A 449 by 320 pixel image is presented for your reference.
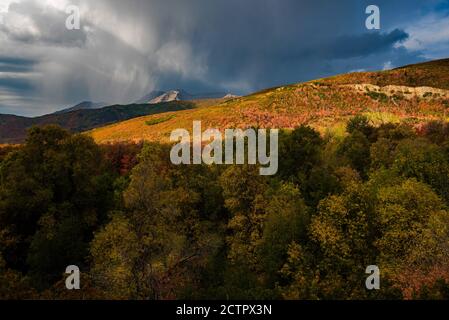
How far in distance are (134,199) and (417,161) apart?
43.1 m

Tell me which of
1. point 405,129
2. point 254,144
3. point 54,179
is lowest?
point 54,179

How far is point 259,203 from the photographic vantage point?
162 ft

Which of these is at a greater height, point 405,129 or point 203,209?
point 405,129

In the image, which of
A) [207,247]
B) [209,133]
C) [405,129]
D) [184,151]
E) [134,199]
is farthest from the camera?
[209,133]

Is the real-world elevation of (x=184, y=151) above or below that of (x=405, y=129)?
below

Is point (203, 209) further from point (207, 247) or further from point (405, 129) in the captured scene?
point (405, 129)

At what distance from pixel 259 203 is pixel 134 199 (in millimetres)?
15475
